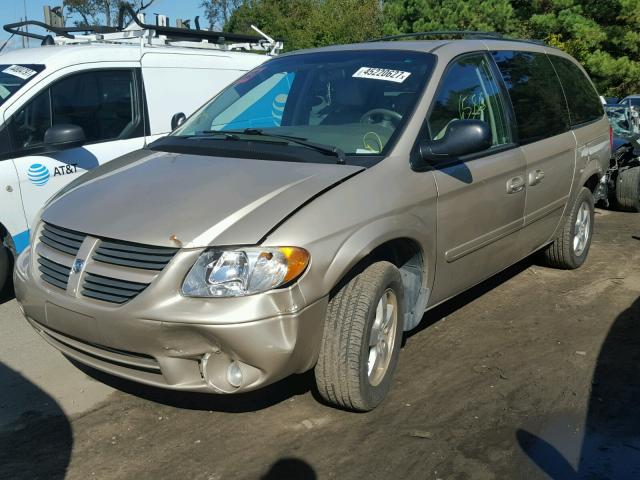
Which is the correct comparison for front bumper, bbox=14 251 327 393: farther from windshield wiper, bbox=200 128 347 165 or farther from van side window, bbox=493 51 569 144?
van side window, bbox=493 51 569 144

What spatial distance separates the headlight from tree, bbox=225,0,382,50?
19.2 m

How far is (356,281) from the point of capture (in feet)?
11.3

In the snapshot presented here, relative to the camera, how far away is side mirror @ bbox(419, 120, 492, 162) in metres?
3.80

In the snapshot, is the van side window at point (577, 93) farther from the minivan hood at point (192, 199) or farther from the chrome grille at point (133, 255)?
the chrome grille at point (133, 255)

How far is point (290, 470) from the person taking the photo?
10.4ft

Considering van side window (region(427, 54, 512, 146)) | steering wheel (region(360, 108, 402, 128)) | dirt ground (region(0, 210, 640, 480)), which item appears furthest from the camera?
van side window (region(427, 54, 512, 146))

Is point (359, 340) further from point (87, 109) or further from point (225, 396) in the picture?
point (87, 109)

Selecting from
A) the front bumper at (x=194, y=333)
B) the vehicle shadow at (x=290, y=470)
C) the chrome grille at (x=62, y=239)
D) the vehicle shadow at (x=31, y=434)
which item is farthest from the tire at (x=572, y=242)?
the vehicle shadow at (x=31, y=434)

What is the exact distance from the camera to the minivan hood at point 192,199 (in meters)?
3.10

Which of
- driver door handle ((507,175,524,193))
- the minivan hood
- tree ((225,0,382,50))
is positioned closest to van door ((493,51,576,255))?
driver door handle ((507,175,524,193))

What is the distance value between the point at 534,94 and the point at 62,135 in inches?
139

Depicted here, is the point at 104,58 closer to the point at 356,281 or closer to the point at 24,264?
the point at 24,264

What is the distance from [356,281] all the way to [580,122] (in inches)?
130

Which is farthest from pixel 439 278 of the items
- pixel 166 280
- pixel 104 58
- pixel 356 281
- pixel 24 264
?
pixel 104 58
